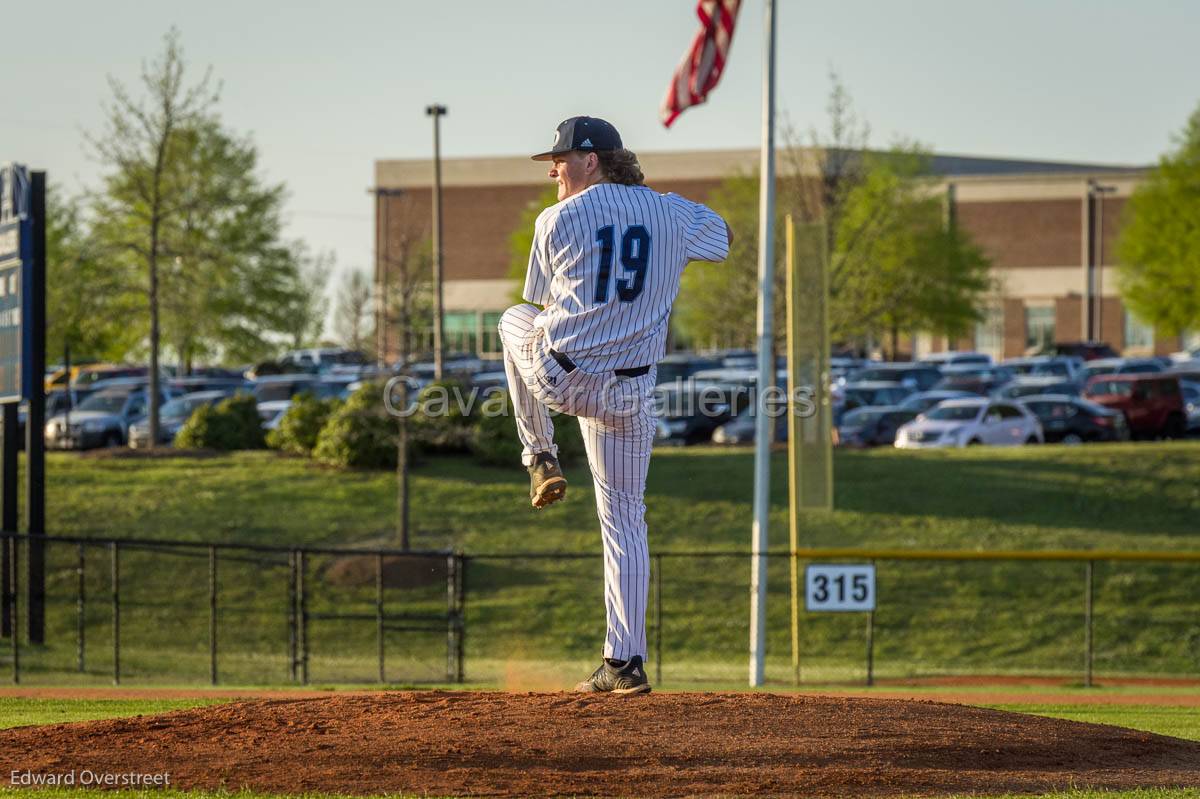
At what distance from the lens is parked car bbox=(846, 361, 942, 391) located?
45.9 m

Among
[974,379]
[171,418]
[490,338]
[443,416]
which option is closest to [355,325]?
[443,416]

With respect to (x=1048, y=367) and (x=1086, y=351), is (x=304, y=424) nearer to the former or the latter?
(x=1048, y=367)

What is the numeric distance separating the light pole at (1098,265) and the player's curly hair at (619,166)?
70369 mm

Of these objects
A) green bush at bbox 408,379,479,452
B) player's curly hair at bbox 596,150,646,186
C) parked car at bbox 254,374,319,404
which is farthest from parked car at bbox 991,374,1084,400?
player's curly hair at bbox 596,150,646,186

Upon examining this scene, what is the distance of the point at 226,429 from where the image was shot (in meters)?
33.0

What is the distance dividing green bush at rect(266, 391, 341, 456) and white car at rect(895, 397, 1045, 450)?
490 inches

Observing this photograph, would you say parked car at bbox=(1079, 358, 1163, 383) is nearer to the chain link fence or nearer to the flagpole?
the chain link fence

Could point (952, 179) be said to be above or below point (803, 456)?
above

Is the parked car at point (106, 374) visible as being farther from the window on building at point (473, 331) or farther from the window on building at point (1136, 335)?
the window on building at point (1136, 335)

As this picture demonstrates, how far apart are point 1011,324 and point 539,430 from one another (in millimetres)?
71816

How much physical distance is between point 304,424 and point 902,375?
836 inches

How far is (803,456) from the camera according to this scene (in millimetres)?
18844

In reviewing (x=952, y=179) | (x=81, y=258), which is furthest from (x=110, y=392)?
(x=952, y=179)

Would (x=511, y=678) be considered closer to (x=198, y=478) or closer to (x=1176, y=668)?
(x=1176, y=668)
